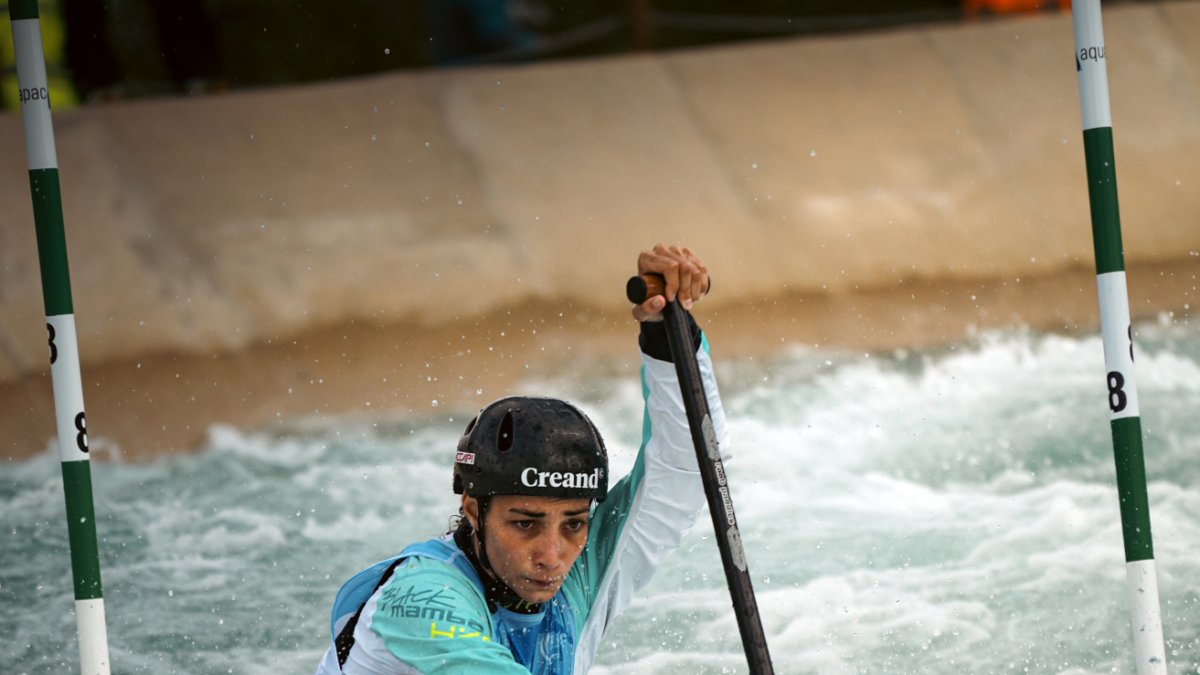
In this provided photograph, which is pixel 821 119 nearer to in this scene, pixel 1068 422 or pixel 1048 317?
pixel 1048 317

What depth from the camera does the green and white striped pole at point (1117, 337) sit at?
345cm

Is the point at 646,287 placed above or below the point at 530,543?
above

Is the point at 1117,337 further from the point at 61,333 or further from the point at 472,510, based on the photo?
the point at 61,333

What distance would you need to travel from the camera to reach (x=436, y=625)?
2725 mm

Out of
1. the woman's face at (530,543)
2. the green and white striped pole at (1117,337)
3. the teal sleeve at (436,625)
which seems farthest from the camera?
the green and white striped pole at (1117,337)

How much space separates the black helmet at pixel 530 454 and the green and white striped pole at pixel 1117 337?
118 cm

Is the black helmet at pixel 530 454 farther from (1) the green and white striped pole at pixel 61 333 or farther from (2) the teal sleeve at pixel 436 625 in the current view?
(1) the green and white striped pole at pixel 61 333

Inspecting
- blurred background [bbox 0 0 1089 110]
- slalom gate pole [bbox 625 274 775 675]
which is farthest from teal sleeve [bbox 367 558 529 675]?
blurred background [bbox 0 0 1089 110]

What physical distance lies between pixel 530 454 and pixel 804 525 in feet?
11.4

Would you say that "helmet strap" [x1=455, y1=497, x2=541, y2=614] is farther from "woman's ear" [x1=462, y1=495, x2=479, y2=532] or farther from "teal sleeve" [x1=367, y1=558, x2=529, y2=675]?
"teal sleeve" [x1=367, y1=558, x2=529, y2=675]

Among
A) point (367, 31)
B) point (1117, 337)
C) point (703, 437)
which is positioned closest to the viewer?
point (703, 437)

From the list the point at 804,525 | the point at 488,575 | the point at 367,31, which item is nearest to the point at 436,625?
the point at 488,575

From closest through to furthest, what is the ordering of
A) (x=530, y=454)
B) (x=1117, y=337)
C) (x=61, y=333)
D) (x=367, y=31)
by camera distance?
(x=530, y=454), (x=1117, y=337), (x=61, y=333), (x=367, y=31)

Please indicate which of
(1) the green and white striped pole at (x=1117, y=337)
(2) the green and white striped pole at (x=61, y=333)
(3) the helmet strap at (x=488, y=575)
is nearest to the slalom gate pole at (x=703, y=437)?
(3) the helmet strap at (x=488, y=575)
